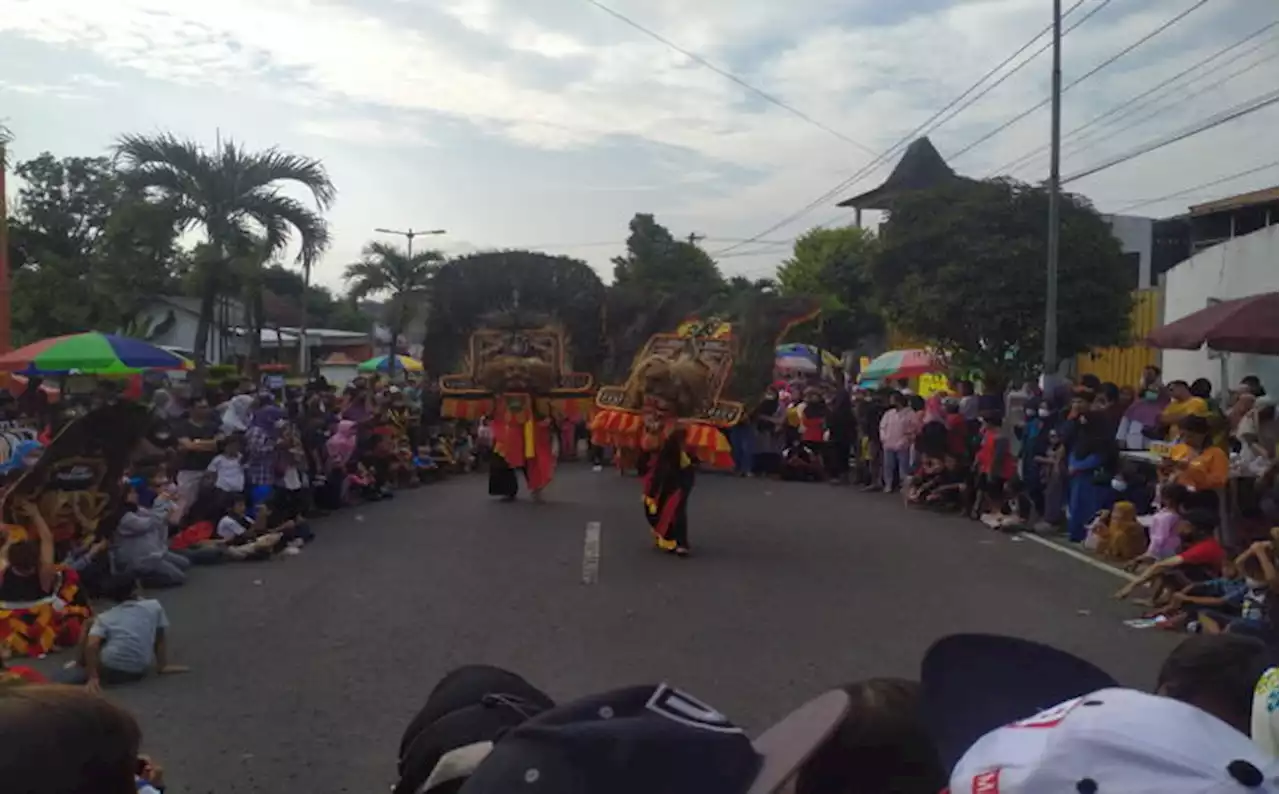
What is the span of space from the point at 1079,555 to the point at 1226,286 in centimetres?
965

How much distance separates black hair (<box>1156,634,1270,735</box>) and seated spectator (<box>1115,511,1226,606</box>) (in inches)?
275

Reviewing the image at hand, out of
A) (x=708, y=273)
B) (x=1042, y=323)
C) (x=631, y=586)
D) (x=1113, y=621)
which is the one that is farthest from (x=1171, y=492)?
(x=708, y=273)

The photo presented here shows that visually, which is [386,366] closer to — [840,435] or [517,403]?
[840,435]

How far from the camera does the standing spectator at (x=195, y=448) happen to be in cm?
1259

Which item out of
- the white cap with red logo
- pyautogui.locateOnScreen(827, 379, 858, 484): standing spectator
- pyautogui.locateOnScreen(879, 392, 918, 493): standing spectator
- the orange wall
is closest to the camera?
the white cap with red logo

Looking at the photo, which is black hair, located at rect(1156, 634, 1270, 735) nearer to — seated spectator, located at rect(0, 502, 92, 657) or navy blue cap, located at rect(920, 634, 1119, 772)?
navy blue cap, located at rect(920, 634, 1119, 772)

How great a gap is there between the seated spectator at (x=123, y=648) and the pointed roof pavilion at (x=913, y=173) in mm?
41566

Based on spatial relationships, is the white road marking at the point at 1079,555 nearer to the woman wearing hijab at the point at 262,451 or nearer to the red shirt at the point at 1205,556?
the red shirt at the point at 1205,556

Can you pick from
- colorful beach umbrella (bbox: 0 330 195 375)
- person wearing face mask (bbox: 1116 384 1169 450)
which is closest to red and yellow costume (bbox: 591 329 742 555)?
person wearing face mask (bbox: 1116 384 1169 450)

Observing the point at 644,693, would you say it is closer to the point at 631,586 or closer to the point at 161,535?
the point at 631,586

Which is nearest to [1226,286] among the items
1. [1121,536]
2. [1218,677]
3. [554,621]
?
[1121,536]

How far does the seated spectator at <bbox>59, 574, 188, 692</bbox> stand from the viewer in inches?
285

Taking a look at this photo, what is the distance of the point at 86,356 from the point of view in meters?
14.7

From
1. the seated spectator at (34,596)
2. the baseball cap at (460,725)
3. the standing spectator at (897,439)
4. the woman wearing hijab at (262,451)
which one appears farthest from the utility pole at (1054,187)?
the baseball cap at (460,725)
